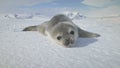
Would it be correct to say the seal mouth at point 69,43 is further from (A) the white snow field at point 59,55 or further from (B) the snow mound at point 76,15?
(B) the snow mound at point 76,15

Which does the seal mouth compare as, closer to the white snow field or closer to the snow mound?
the white snow field

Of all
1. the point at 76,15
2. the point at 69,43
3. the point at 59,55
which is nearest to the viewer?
the point at 59,55

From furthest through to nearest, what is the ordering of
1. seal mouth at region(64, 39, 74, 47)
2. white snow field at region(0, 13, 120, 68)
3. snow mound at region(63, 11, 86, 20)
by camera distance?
snow mound at region(63, 11, 86, 20)
seal mouth at region(64, 39, 74, 47)
white snow field at region(0, 13, 120, 68)

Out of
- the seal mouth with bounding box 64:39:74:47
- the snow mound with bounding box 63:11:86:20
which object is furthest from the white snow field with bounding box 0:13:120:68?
the snow mound with bounding box 63:11:86:20

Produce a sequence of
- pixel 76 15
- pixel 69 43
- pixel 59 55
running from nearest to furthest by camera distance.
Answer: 1. pixel 59 55
2. pixel 69 43
3. pixel 76 15

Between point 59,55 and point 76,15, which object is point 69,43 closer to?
point 59,55

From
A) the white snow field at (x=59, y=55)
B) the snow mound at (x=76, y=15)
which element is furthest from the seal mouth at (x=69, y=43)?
the snow mound at (x=76, y=15)

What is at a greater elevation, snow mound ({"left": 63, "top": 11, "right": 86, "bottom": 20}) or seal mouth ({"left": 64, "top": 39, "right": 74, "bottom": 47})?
seal mouth ({"left": 64, "top": 39, "right": 74, "bottom": 47})

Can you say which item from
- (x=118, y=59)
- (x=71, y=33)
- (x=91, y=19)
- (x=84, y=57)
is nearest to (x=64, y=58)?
(x=84, y=57)

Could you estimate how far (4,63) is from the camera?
1.64 metres

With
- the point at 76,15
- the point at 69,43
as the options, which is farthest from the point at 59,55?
the point at 76,15

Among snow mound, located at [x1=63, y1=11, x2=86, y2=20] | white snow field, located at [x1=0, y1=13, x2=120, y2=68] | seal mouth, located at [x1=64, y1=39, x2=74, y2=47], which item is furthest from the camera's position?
snow mound, located at [x1=63, y1=11, x2=86, y2=20]

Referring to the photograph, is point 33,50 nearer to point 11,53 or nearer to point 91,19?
point 11,53

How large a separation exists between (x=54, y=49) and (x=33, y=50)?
0.75 feet
